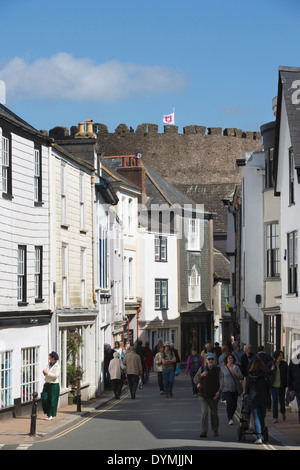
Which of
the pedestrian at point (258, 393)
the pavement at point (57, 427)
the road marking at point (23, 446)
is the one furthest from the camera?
the pavement at point (57, 427)

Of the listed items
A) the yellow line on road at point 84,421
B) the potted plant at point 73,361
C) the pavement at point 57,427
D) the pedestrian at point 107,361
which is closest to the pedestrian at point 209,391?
the pavement at point 57,427

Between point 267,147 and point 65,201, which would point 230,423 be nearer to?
point 65,201

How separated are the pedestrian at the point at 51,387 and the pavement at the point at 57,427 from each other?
0.76 feet

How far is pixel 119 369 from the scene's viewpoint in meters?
26.5

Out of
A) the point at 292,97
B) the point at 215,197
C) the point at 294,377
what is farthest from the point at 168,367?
the point at 215,197

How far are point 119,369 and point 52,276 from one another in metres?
4.48

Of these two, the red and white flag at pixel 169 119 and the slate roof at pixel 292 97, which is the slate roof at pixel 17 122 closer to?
the slate roof at pixel 292 97

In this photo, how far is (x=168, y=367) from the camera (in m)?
26.7

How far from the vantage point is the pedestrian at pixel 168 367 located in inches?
1029

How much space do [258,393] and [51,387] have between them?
5724mm

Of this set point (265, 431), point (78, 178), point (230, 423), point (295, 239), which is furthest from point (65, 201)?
point (265, 431)

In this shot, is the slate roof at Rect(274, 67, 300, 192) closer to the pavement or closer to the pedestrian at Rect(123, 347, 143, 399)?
the pavement

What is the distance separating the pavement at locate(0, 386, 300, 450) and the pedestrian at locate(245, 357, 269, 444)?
531 millimetres

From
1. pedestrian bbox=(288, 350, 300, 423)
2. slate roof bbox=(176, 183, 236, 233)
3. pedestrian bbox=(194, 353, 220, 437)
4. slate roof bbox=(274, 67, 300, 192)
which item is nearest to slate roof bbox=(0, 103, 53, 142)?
slate roof bbox=(274, 67, 300, 192)
